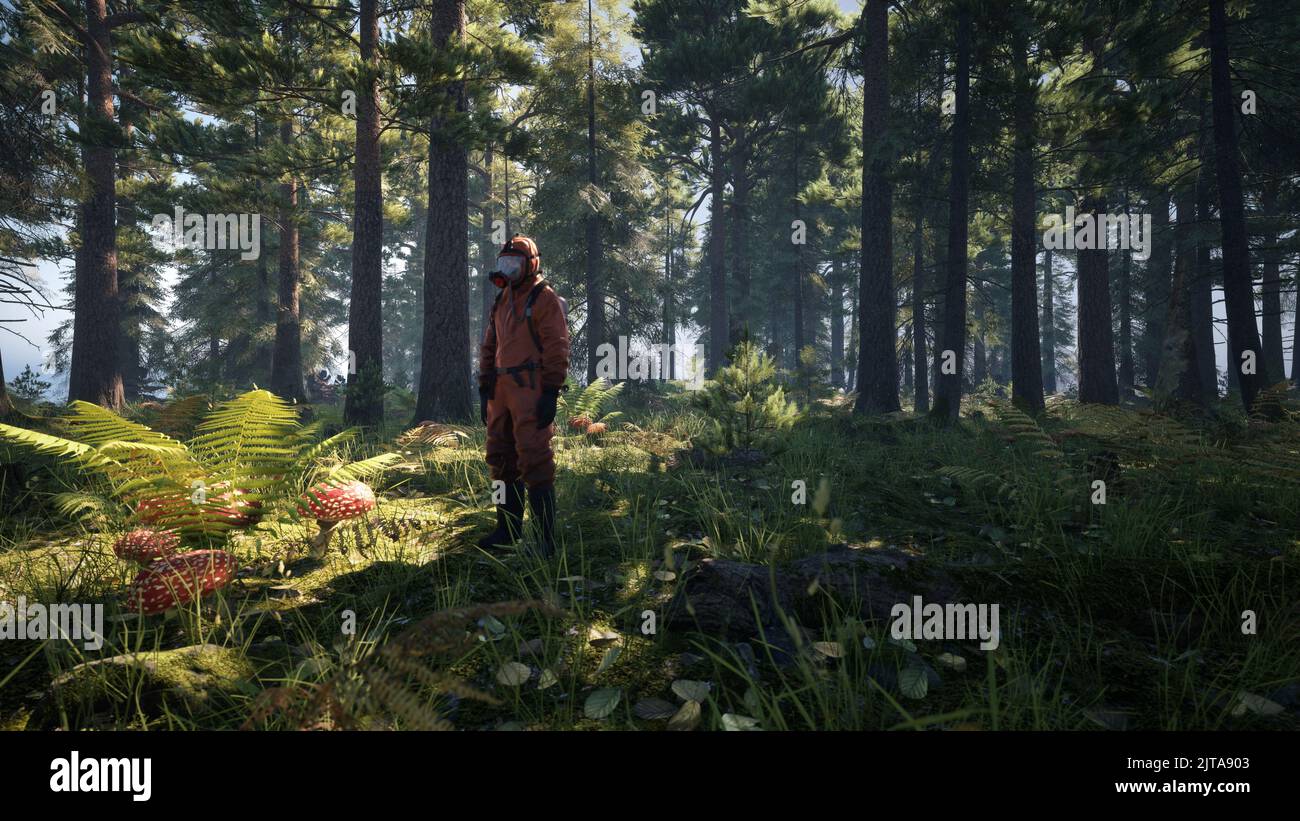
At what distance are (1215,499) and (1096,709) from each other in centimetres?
424

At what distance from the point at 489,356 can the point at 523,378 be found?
2.01ft

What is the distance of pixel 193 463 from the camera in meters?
3.30

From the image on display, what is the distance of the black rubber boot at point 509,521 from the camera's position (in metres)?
3.78

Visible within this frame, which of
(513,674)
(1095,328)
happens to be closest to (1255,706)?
(513,674)

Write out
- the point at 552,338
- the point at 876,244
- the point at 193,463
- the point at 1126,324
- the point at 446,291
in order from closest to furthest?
the point at 193,463 < the point at 552,338 < the point at 446,291 < the point at 876,244 < the point at 1126,324

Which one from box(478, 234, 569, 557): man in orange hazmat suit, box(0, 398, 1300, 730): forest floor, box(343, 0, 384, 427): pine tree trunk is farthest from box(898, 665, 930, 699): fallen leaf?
box(343, 0, 384, 427): pine tree trunk

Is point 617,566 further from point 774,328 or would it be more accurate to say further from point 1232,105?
point 774,328

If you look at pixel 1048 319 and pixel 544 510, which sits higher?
pixel 1048 319

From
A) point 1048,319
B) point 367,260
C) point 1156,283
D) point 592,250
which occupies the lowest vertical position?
point 367,260

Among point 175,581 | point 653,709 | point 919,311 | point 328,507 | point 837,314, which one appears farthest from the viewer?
point 837,314

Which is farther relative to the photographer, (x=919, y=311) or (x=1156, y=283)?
(x=1156, y=283)

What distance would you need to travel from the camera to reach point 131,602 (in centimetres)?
259

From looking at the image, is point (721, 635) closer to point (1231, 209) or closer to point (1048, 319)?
point (1231, 209)

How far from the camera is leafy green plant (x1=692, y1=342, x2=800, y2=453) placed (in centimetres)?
606
